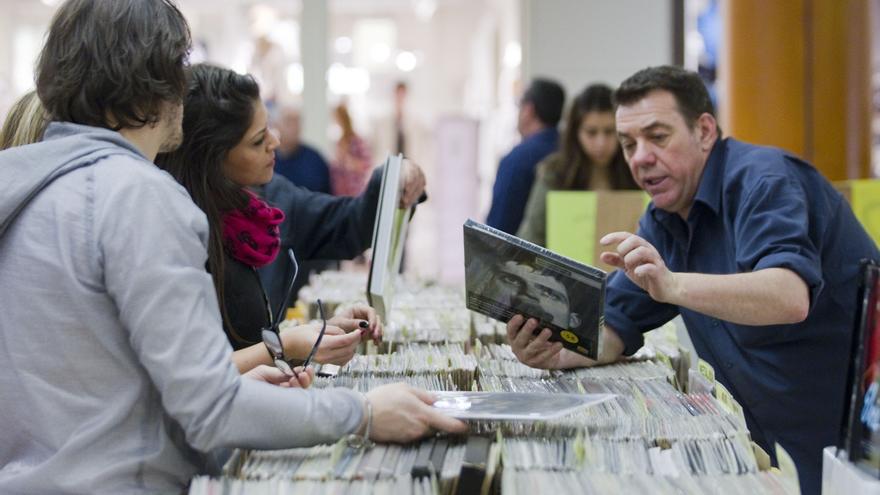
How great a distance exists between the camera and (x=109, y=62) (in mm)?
1302

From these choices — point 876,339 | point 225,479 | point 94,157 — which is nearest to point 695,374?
point 876,339

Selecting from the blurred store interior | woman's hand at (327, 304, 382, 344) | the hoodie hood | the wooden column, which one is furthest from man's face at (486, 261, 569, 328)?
the wooden column

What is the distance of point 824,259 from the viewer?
7.10ft

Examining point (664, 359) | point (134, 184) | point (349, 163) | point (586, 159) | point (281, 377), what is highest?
point (134, 184)

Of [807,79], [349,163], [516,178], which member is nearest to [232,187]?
[516,178]

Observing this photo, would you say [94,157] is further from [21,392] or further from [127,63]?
[21,392]

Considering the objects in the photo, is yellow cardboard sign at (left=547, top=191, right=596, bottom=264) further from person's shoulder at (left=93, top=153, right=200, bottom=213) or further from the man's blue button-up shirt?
person's shoulder at (left=93, top=153, right=200, bottom=213)

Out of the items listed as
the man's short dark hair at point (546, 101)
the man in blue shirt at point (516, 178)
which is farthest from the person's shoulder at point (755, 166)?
the man's short dark hair at point (546, 101)

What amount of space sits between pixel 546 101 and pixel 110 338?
3786 millimetres

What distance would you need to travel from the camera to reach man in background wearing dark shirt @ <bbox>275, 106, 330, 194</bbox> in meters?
6.08

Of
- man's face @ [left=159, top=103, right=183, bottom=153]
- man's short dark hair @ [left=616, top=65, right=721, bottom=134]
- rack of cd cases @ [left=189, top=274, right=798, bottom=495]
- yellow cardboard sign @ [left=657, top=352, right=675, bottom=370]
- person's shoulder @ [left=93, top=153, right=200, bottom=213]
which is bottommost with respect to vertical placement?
yellow cardboard sign @ [left=657, top=352, right=675, bottom=370]

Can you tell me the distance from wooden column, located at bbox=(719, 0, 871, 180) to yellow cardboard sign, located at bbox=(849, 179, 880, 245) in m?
1.27

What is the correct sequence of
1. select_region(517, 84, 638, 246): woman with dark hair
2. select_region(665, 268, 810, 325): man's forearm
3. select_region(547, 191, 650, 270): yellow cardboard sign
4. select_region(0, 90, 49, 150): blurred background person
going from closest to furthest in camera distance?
select_region(665, 268, 810, 325): man's forearm → select_region(0, 90, 49, 150): blurred background person → select_region(547, 191, 650, 270): yellow cardboard sign → select_region(517, 84, 638, 246): woman with dark hair

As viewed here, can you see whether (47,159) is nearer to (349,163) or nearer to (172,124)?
(172,124)
